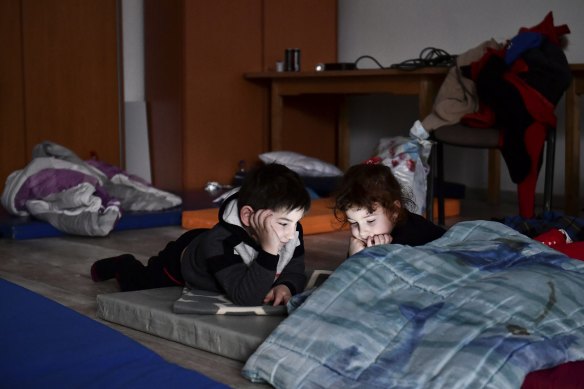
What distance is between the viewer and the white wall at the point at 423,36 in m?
5.07

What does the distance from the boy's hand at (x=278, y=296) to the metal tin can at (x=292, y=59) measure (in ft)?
10.5

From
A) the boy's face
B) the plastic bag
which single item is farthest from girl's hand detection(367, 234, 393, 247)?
the plastic bag

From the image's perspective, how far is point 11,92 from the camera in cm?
522

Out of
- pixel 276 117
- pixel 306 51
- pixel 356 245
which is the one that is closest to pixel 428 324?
pixel 356 245

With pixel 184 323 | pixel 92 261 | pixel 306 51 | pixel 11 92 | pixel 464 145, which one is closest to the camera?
pixel 184 323

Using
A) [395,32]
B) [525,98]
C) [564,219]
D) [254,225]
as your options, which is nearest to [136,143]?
[395,32]

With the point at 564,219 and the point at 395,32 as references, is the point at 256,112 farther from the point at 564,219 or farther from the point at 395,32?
the point at 564,219

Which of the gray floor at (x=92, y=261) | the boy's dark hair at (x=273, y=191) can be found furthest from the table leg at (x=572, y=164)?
the boy's dark hair at (x=273, y=191)

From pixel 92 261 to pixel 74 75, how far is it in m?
2.31

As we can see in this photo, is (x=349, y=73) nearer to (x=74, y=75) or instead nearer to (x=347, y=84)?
(x=347, y=84)

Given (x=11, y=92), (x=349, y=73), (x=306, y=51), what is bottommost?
(x=11, y=92)

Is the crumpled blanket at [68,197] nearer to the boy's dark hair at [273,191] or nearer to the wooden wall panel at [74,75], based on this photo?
the wooden wall panel at [74,75]

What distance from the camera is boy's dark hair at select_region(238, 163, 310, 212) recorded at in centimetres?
227

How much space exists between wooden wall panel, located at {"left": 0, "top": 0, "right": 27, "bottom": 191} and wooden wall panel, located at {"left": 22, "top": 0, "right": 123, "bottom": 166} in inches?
1.6
